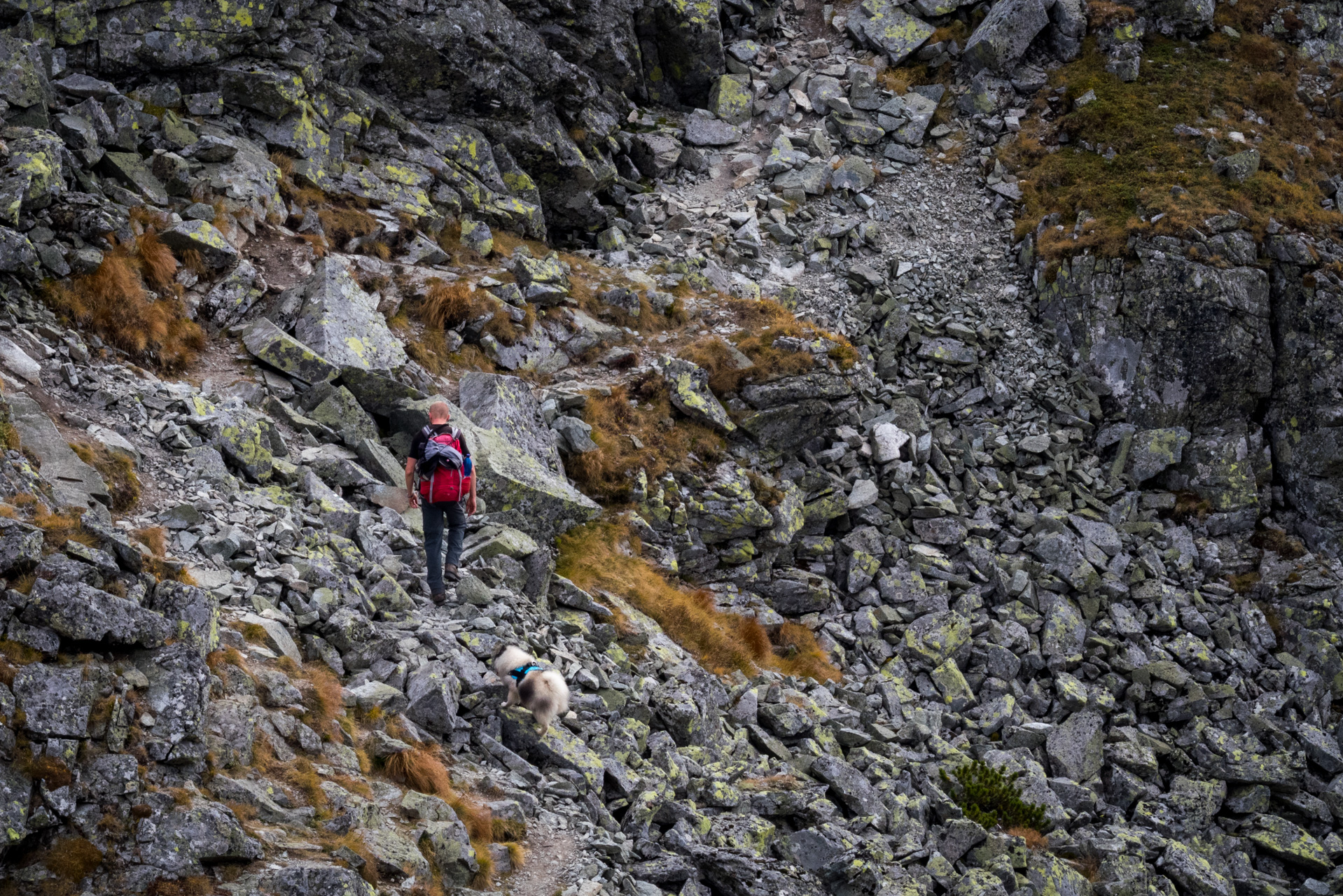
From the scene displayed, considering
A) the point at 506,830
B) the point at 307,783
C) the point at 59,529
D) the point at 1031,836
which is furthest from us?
the point at 1031,836

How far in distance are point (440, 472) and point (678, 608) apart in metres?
6.54

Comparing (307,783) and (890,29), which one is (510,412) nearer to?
(307,783)

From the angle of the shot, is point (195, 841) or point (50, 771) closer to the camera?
point (50, 771)

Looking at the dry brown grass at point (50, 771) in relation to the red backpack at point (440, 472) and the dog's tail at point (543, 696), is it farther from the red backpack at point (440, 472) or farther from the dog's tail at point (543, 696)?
the red backpack at point (440, 472)

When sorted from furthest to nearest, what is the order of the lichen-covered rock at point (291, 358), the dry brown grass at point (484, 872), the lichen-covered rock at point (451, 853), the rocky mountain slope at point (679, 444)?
the lichen-covered rock at point (291, 358) < the rocky mountain slope at point (679, 444) < the dry brown grass at point (484, 872) < the lichen-covered rock at point (451, 853)

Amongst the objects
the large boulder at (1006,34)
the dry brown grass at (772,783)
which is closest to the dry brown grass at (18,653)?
the dry brown grass at (772,783)

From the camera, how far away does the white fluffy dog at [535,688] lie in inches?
412

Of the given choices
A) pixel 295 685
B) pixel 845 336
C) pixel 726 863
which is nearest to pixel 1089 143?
pixel 845 336

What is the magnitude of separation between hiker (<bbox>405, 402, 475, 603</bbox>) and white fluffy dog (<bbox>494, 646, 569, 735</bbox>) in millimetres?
1530

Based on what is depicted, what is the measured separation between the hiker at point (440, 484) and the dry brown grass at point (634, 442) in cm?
614

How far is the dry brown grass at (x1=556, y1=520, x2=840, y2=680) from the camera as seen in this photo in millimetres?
15992

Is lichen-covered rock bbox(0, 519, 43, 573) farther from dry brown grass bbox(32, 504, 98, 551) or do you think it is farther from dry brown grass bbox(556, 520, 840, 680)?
dry brown grass bbox(556, 520, 840, 680)

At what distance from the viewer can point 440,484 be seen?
37.8ft

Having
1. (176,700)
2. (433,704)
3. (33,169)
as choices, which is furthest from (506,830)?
(33,169)
